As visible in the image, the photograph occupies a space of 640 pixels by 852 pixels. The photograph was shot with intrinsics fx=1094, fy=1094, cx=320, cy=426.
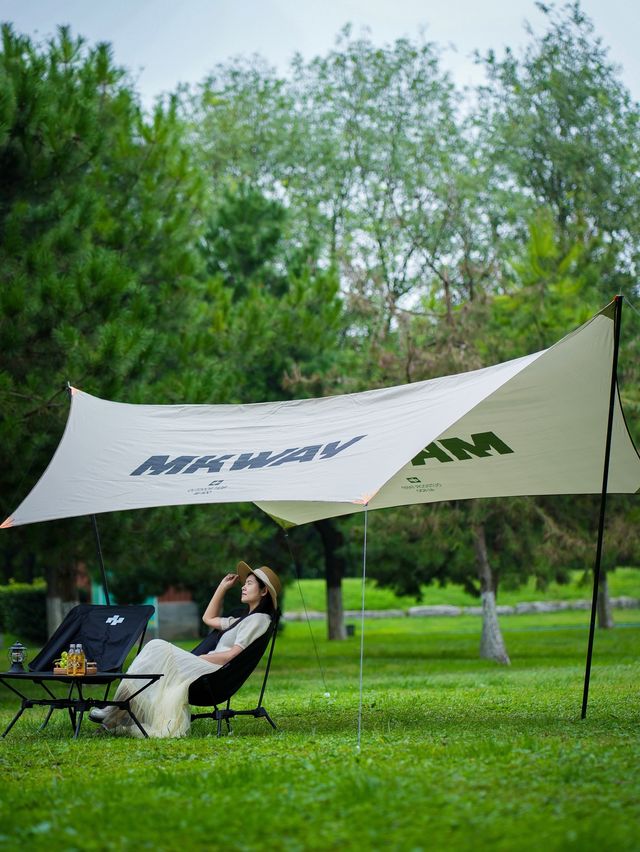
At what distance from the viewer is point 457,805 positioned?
382cm

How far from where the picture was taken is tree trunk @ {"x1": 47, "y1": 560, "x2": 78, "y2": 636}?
13.1 m

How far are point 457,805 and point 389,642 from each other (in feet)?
54.5

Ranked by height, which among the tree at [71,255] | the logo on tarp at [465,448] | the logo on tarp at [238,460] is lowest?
the logo on tarp at [238,460]

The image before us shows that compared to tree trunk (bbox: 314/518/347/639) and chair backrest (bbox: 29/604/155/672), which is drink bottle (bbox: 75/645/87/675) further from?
tree trunk (bbox: 314/518/347/639)

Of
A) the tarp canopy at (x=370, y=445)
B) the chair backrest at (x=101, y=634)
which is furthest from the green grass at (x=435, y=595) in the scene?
the chair backrest at (x=101, y=634)

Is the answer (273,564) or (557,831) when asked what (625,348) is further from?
(557,831)

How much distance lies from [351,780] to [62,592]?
9545 millimetres

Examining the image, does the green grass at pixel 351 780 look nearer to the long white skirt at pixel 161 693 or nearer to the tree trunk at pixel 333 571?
Answer: the long white skirt at pixel 161 693

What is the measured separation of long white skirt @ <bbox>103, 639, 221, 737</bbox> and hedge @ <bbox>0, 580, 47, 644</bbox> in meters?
14.7

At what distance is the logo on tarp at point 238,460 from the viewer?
650cm

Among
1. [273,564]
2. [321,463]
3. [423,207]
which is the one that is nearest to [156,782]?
[321,463]

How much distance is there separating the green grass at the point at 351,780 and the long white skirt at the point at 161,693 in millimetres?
181

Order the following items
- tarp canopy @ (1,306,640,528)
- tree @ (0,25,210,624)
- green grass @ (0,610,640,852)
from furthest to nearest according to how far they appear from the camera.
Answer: tree @ (0,25,210,624) → tarp canopy @ (1,306,640,528) → green grass @ (0,610,640,852)

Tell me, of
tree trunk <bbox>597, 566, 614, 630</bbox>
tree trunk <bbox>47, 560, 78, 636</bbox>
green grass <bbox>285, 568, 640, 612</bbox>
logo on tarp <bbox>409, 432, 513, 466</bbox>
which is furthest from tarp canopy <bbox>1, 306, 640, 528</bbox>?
green grass <bbox>285, 568, 640, 612</bbox>
